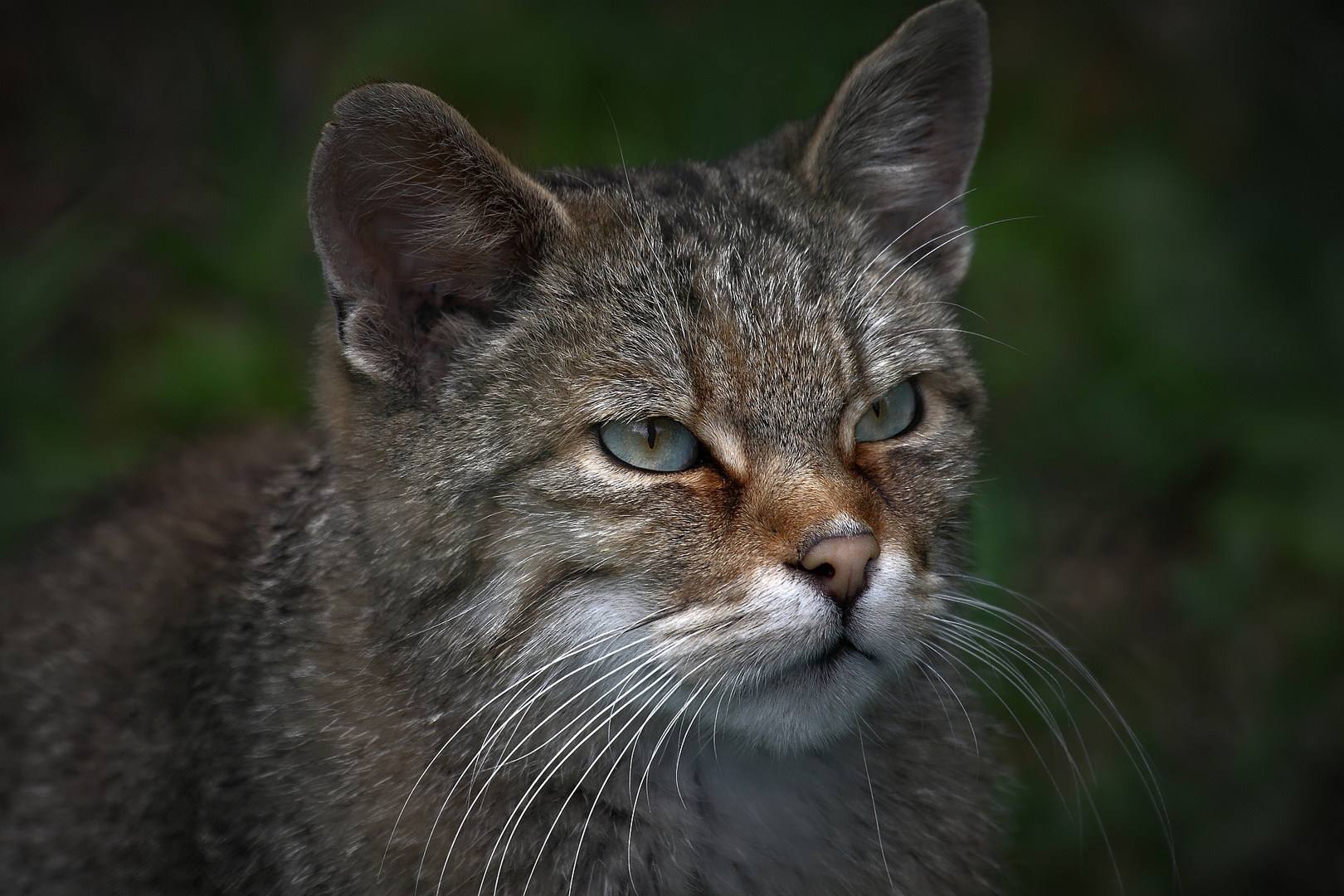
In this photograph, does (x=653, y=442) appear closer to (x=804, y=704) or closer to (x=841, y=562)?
(x=841, y=562)

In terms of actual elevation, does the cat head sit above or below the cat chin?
above

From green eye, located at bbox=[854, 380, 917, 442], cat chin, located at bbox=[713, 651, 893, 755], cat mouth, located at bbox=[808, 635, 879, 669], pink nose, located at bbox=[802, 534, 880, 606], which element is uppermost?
green eye, located at bbox=[854, 380, 917, 442]

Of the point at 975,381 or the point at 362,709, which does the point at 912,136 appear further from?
the point at 362,709

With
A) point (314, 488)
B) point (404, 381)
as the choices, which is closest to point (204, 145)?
point (314, 488)

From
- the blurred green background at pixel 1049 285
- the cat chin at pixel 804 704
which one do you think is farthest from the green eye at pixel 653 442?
the blurred green background at pixel 1049 285

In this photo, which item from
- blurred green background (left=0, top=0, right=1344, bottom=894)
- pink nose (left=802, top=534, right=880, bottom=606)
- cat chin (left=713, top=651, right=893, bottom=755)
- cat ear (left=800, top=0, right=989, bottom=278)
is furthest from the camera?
blurred green background (left=0, top=0, right=1344, bottom=894)

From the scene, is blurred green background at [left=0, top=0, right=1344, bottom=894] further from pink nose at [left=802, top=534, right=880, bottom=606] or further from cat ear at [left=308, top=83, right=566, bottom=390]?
cat ear at [left=308, top=83, right=566, bottom=390]

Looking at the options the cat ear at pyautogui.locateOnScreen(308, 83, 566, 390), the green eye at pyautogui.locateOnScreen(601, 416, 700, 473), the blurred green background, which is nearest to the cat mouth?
the green eye at pyautogui.locateOnScreen(601, 416, 700, 473)

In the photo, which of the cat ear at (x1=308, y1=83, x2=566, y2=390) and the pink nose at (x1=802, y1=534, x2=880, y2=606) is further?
the cat ear at (x1=308, y1=83, x2=566, y2=390)
